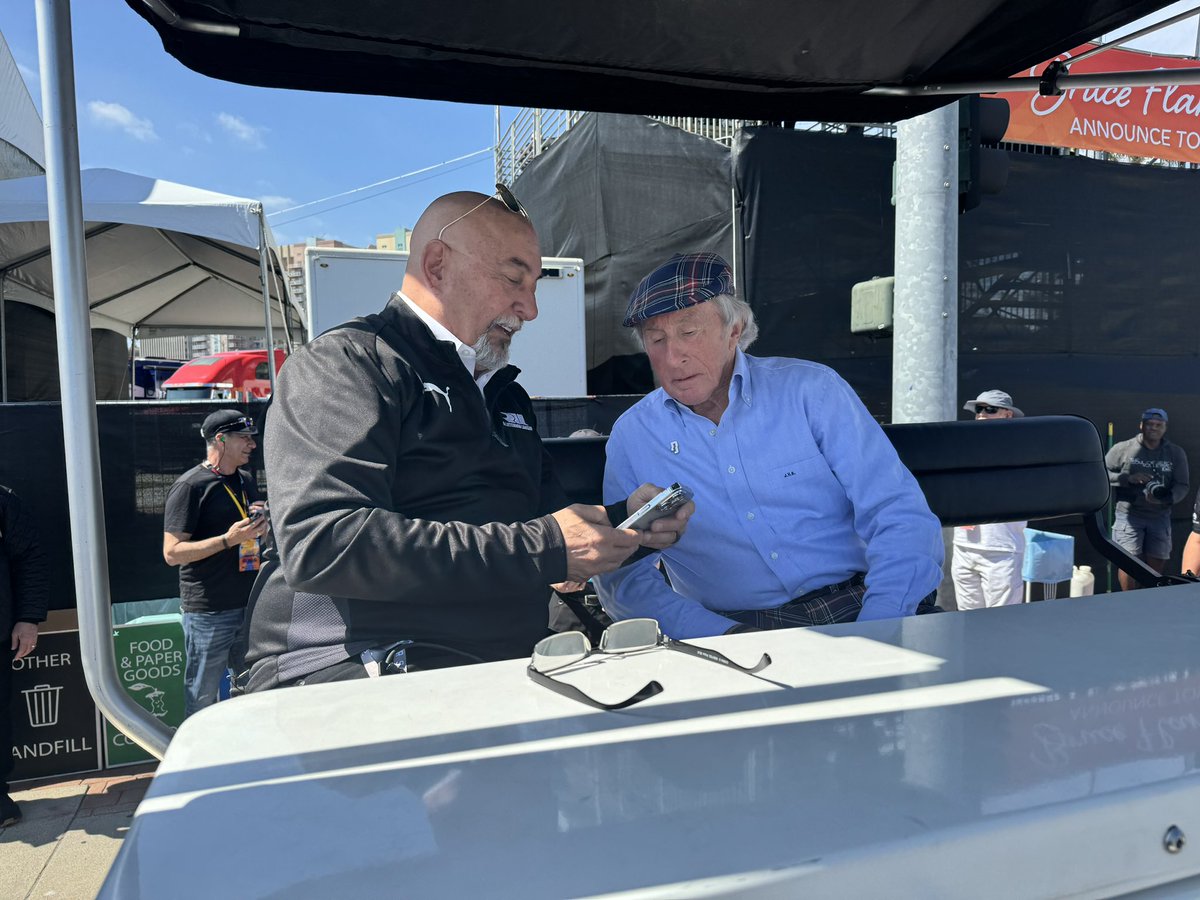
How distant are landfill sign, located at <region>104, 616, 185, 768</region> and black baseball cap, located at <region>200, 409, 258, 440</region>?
1042 millimetres

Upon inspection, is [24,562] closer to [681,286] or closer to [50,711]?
[50,711]

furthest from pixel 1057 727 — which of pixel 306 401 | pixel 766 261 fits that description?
pixel 766 261

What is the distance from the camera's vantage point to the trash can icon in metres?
4.06

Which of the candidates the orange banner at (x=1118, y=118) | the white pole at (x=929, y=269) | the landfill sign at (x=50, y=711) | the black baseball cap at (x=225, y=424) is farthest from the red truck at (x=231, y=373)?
the white pole at (x=929, y=269)

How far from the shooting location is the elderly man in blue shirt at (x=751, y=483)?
2.00 meters

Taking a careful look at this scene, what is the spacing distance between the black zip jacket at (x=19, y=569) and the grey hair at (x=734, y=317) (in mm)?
3218

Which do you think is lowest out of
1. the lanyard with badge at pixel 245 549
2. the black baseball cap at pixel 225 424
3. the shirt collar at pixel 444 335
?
the lanyard with badge at pixel 245 549

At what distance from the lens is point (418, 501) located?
1634 mm

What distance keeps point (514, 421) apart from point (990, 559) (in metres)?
4.69

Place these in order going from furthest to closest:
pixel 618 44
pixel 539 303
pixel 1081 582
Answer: pixel 539 303 → pixel 1081 582 → pixel 618 44

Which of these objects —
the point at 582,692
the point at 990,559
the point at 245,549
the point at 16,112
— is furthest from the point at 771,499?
the point at 16,112

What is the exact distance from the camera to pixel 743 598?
6.88 feet

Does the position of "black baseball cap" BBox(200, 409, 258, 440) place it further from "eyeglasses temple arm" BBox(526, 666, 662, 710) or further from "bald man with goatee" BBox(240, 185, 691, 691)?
"eyeglasses temple arm" BBox(526, 666, 662, 710)

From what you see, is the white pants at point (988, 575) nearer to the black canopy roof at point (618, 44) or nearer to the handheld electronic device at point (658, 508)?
the black canopy roof at point (618, 44)
